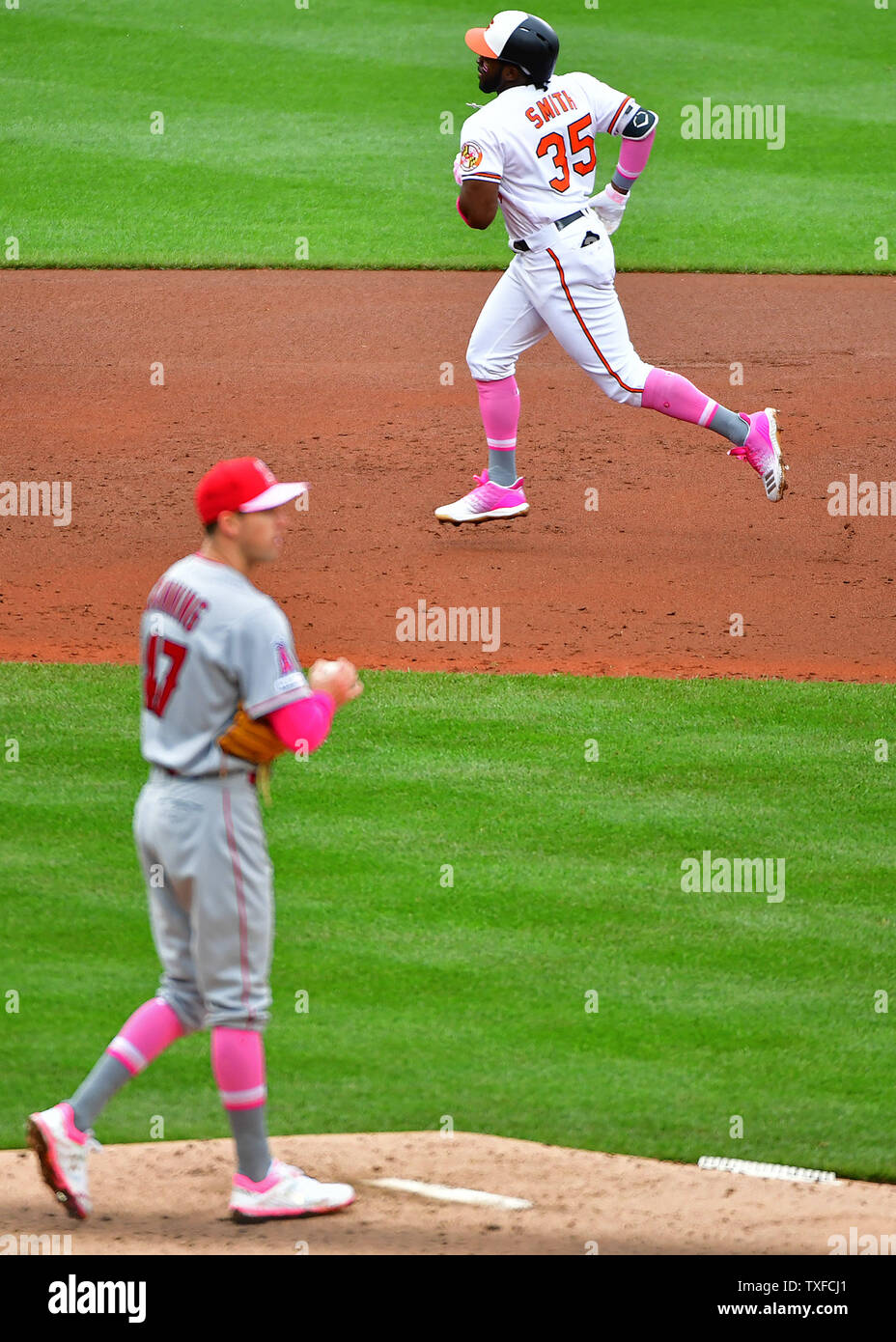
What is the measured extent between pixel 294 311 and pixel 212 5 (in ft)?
30.0

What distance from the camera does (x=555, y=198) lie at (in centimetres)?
831

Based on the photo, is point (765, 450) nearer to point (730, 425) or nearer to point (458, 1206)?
point (730, 425)

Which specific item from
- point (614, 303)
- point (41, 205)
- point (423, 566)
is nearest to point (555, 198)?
point (614, 303)

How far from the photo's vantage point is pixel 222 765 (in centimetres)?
397

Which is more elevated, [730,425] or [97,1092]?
[730,425]

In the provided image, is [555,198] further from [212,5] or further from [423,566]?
[212,5]

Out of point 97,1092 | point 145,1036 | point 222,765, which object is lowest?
point 97,1092

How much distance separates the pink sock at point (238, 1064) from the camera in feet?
13.3

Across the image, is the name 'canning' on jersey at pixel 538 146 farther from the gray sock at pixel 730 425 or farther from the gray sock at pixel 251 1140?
the gray sock at pixel 251 1140

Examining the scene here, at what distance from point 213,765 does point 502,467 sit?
514 cm

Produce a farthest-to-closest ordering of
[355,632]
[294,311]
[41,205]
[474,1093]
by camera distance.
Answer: [41,205], [294,311], [355,632], [474,1093]

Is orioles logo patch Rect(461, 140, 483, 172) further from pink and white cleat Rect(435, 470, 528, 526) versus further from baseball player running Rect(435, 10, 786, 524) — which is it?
pink and white cleat Rect(435, 470, 528, 526)

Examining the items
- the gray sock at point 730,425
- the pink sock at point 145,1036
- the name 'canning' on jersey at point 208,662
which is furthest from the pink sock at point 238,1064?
the gray sock at point 730,425

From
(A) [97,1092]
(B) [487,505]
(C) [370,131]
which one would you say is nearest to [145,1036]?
(A) [97,1092]
